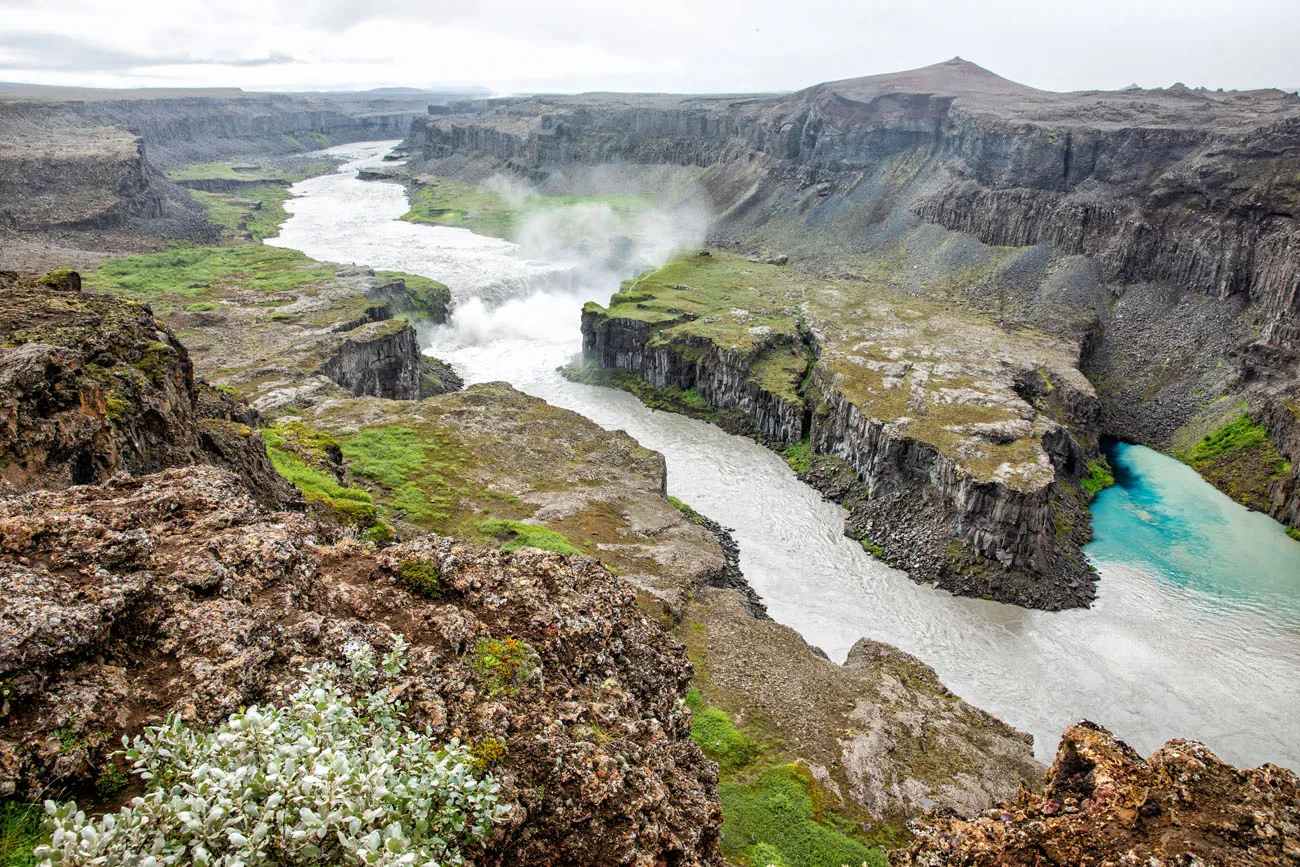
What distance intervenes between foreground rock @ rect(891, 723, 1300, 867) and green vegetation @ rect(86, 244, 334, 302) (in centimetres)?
9017

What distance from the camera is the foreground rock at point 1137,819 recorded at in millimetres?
11391

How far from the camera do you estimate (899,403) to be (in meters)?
59.4

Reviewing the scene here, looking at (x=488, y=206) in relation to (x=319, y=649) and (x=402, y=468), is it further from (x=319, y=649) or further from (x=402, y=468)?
(x=319, y=649)

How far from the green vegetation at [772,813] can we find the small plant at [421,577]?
12177mm

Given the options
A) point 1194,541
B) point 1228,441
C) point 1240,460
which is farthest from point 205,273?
point 1240,460

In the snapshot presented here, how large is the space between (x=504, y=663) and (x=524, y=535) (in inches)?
1019

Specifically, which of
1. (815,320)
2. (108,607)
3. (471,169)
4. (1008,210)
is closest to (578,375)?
(815,320)

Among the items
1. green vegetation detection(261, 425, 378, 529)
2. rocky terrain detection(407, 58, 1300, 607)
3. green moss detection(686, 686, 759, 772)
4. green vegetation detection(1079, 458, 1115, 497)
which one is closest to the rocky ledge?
rocky terrain detection(407, 58, 1300, 607)

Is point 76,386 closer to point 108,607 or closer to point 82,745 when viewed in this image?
point 108,607

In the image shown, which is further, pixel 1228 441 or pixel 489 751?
pixel 1228 441

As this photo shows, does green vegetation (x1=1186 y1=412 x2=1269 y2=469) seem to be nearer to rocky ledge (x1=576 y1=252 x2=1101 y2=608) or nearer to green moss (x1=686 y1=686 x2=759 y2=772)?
rocky ledge (x1=576 y1=252 x2=1101 y2=608)

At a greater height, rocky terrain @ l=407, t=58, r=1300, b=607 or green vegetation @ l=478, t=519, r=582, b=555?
rocky terrain @ l=407, t=58, r=1300, b=607

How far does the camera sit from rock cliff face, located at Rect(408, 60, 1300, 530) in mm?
70375

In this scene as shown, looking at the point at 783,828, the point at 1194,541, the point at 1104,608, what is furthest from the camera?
the point at 1194,541
